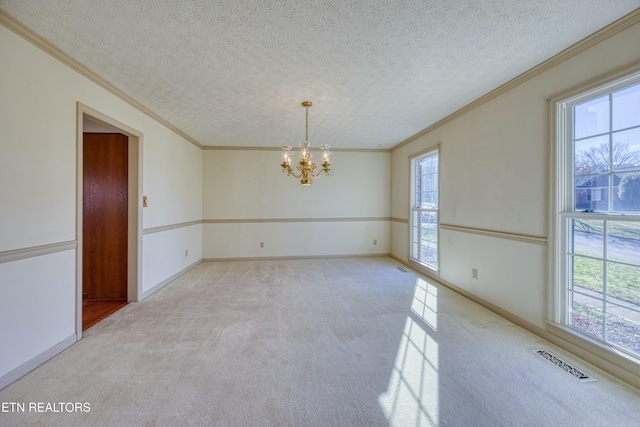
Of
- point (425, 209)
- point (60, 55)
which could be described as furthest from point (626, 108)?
point (60, 55)

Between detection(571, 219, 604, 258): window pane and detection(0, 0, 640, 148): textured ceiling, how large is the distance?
1453 mm

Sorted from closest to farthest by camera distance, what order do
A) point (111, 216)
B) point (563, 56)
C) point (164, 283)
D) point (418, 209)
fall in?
point (563, 56)
point (111, 216)
point (164, 283)
point (418, 209)

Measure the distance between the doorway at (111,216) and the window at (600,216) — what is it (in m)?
4.55

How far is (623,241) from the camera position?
1.88 metres

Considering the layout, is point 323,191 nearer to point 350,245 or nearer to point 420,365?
point 350,245

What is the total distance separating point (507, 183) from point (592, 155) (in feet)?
2.48

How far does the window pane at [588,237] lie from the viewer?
2033 millimetres

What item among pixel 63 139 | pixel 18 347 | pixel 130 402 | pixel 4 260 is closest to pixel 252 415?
pixel 130 402

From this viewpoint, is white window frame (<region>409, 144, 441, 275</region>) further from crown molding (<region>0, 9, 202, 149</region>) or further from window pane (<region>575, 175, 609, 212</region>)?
crown molding (<region>0, 9, 202, 149</region>)

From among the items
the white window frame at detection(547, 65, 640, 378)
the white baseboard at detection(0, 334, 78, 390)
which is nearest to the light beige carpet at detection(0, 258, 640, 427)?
the white baseboard at detection(0, 334, 78, 390)

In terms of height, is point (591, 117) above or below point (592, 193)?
above

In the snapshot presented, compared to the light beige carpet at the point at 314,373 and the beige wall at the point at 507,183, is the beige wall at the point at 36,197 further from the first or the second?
the beige wall at the point at 507,183

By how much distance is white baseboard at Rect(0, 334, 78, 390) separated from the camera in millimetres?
1764

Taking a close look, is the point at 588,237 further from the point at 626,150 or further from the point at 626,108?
the point at 626,108
